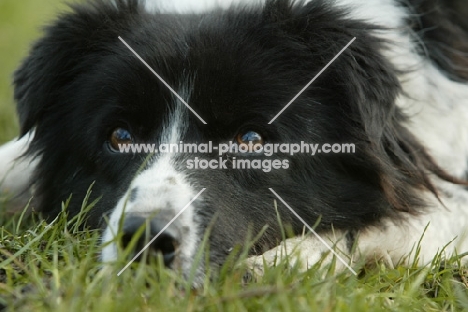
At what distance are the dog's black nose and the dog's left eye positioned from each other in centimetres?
73

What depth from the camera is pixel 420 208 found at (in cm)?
396

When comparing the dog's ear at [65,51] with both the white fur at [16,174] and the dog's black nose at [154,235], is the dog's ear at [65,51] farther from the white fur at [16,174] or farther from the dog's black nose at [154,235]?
the dog's black nose at [154,235]

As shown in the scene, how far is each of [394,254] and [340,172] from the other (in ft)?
1.58

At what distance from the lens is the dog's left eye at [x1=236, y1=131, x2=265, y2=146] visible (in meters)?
3.54

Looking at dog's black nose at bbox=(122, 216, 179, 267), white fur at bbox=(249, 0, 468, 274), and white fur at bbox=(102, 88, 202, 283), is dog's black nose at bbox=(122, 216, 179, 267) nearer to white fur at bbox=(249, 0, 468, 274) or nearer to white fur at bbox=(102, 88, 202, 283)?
white fur at bbox=(102, 88, 202, 283)

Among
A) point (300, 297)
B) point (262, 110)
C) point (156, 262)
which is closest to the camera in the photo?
point (300, 297)

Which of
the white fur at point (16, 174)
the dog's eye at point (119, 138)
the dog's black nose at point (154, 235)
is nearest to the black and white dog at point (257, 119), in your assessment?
the dog's eye at point (119, 138)

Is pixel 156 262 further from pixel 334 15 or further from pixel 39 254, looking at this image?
pixel 334 15

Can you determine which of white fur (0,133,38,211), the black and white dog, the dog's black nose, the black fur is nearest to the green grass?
the dog's black nose

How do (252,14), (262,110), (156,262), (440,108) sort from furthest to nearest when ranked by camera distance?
1. (440,108)
2. (252,14)
3. (262,110)
4. (156,262)

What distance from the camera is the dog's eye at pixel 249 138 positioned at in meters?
3.54

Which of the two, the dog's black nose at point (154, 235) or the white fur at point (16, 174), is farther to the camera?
the white fur at point (16, 174)

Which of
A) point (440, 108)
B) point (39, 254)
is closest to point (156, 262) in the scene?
point (39, 254)

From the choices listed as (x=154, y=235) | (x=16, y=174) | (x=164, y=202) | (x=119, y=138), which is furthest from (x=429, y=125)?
(x=16, y=174)
